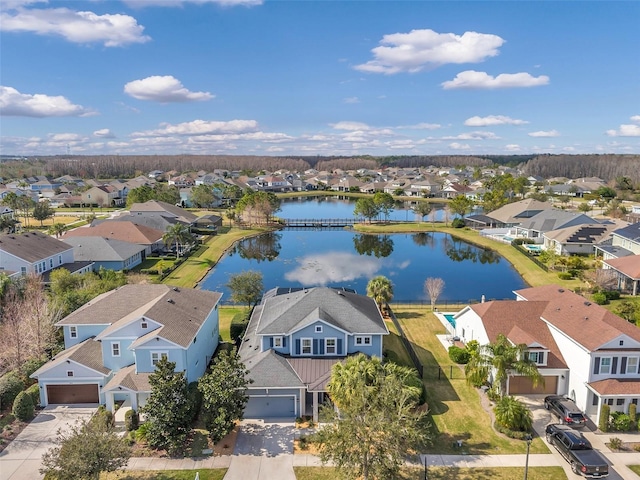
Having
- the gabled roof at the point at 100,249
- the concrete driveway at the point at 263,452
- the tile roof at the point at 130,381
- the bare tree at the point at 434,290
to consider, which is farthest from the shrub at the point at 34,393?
the bare tree at the point at 434,290

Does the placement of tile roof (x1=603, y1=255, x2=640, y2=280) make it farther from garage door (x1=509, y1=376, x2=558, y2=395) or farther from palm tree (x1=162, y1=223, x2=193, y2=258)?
palm tree (x1=162, y1=223, x2=193, y2=258)

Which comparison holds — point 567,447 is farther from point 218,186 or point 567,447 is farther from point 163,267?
point 218,186

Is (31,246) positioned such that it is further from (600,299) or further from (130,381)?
(600,299)

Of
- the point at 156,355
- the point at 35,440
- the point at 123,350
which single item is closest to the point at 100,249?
the point at 123,350

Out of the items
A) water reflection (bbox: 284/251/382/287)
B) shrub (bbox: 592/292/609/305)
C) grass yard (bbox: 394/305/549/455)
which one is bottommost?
water reflection (bbox: 284/251/382/287)

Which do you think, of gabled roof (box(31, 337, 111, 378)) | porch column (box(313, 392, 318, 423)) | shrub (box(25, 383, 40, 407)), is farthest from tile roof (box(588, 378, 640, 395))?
shrub (box(25, 383, 40, 407))

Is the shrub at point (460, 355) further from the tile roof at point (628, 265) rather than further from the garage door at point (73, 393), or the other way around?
the tile roof at point (628, 265)

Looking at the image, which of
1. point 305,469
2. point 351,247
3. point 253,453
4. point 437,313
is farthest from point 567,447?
point 351,247
